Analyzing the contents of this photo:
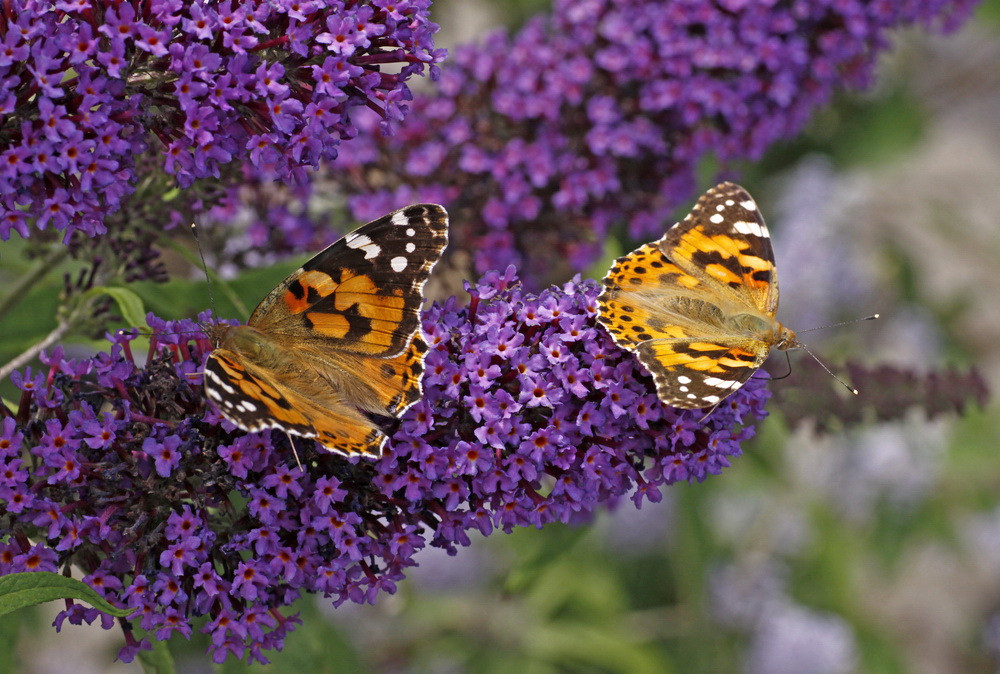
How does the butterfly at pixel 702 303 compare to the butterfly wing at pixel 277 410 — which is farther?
the butterfly at pixel 702 303

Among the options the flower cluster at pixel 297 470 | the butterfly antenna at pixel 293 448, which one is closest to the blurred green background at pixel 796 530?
the flower cluster at pixel 297 470

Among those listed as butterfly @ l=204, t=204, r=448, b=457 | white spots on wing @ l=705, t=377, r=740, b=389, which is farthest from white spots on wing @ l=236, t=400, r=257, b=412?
white spots on wing @ l=705, t=377, r=740, b=389

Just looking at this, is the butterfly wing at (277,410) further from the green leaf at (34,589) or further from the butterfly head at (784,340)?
the butterfly head at (784,340)

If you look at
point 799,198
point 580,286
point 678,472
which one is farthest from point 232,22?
point 799,198

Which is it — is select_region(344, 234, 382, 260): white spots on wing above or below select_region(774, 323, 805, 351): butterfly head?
above

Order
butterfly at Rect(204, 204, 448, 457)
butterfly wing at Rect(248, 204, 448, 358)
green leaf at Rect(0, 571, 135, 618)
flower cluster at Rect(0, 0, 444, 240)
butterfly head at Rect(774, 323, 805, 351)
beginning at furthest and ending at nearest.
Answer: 1. butterfly head at Rect(774, 323, 805, 351)
2. butterfly wing at Rect(248, 204, 448, 358)
3. butterfly at Rect(204, 204, 448, 457)
4. flower cluster at Rect(0, 0, 444, 240)
5. green leaf at Rect(0, 571, 135, 618)

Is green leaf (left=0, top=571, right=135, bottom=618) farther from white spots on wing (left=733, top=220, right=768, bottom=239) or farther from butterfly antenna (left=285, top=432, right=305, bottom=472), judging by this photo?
white spots on wing (left=733, top=220, right=768, bottom=239)

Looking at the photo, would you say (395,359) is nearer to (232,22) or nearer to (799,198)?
(232,22)
